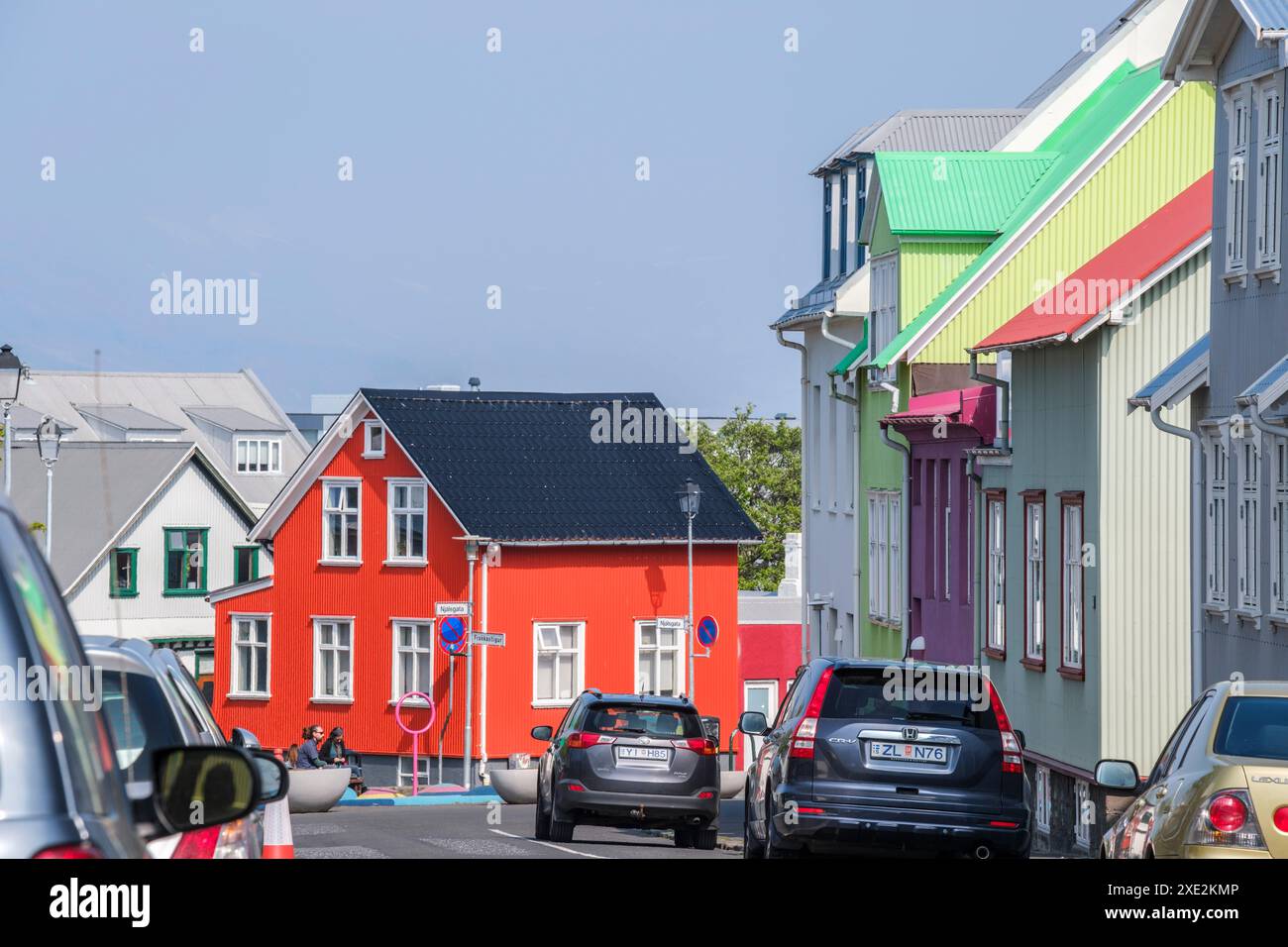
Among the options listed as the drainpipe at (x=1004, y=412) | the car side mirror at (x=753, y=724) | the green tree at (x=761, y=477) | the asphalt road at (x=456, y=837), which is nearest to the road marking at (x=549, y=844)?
the asphalt road at (x=456, y=837)

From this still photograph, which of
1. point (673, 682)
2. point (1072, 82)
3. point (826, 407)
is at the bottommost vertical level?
point (673, 682)

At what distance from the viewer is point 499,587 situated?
5144 centimetres

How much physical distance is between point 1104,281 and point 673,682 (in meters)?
30.1

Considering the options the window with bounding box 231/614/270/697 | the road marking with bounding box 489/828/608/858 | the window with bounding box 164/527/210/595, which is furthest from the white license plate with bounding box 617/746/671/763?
the window with bounding box 164/527/210/595

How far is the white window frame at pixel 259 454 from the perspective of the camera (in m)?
88.5

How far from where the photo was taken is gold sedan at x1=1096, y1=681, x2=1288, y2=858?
801 centimetres

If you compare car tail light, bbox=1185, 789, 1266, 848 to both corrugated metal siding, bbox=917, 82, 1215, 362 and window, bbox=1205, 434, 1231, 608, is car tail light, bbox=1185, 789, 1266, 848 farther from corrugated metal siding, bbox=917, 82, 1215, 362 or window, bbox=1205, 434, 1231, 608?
corrugated metal siding, bbox=917, 82, 1215, 362

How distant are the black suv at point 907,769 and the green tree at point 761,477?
242ft

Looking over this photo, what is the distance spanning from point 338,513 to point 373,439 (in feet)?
6.60

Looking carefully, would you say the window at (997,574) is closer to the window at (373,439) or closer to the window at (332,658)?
the window at (332,658)

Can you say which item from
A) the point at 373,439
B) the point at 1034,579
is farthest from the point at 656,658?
the point at 1034,579

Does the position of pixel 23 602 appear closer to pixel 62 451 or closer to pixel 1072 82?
pixel 1072 82

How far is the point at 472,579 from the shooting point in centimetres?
5106
